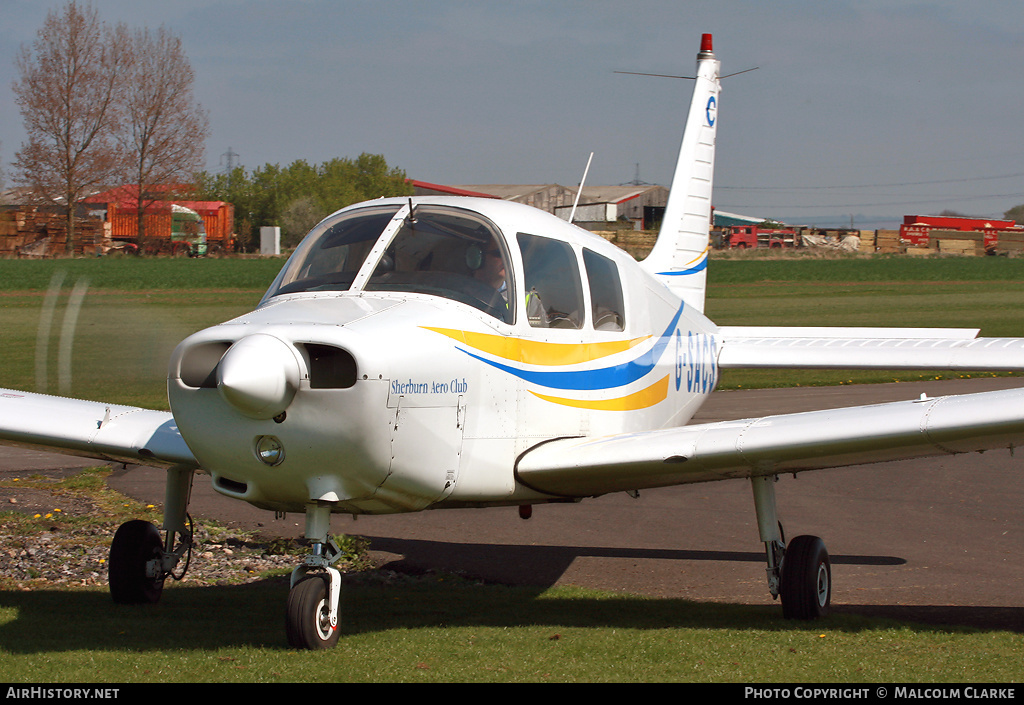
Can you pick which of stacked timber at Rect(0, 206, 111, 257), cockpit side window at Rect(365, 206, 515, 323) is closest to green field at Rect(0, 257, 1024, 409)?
cockpit side window at Rect(365, 206, 515, 323)

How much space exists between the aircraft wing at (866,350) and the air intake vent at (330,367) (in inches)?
192

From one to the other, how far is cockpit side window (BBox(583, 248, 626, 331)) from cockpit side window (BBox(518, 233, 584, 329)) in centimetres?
19

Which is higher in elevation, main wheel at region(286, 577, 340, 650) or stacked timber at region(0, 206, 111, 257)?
stacked timber at region(0, 206, 111, 257)

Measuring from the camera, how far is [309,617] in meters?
5.34

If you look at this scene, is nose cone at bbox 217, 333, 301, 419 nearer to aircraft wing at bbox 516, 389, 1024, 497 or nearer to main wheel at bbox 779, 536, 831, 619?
aircraft wing at bbox 516, 389, 1024, 497

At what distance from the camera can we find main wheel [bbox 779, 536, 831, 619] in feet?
22.0

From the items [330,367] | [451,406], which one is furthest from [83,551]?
[330,367]

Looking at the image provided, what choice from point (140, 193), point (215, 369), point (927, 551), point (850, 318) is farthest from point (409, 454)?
point (140, 193)

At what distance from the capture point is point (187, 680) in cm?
493

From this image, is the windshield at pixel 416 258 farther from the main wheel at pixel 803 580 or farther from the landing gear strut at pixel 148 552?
the main wheel at pixel 803 580

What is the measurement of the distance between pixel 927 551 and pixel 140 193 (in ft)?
194

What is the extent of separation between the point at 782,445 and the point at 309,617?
2889 millimetres

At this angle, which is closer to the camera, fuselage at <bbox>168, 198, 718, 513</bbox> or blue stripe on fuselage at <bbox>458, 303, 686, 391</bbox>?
fuselage at <bbox>168, 198, 718, 513</bbox>
